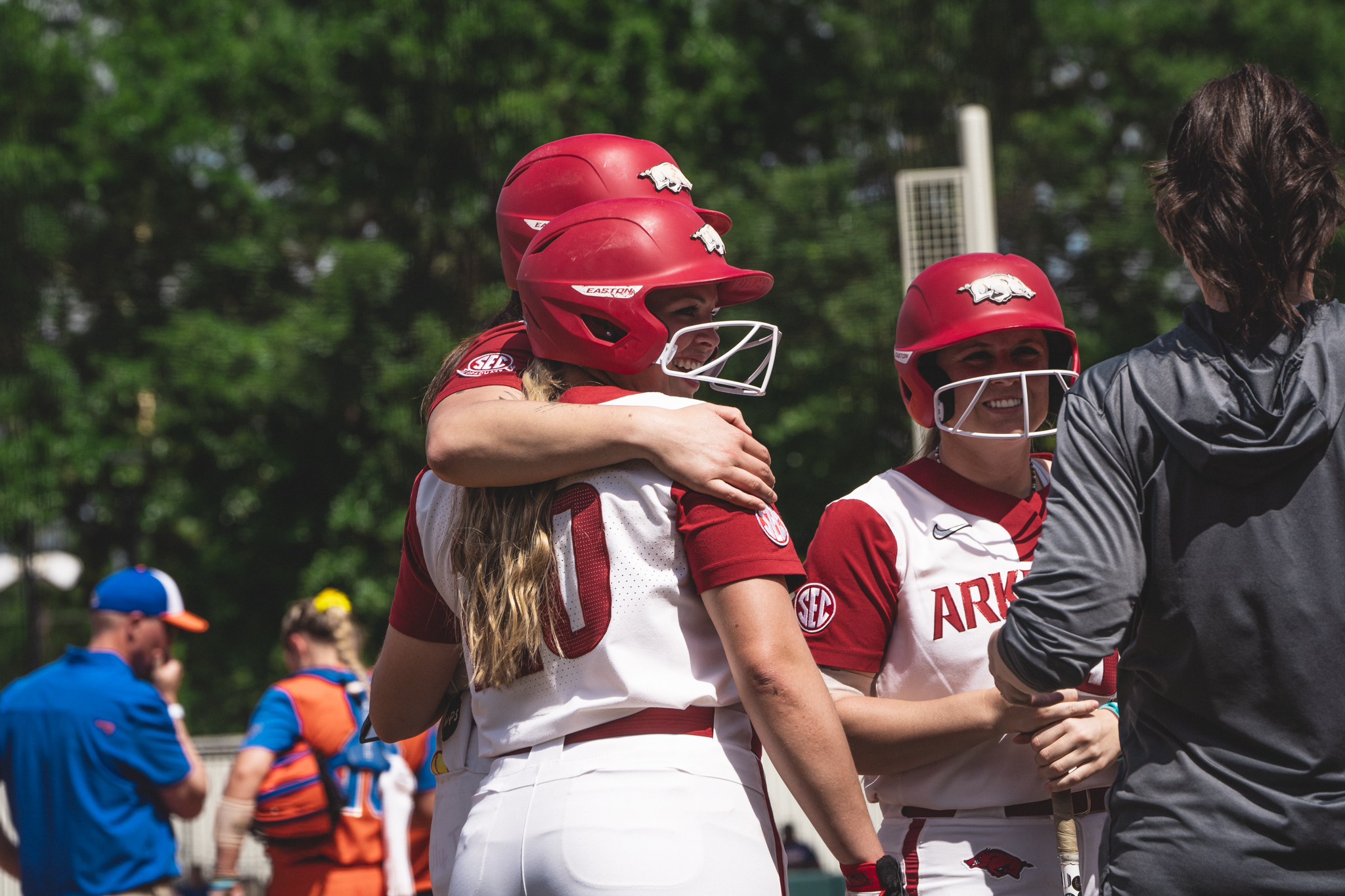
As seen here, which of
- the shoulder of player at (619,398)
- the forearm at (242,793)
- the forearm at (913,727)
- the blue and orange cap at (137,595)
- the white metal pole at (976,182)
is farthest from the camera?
the white metal pole at (976,182)

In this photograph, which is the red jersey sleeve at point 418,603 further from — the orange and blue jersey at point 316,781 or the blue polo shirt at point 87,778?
the blue polo shirt at point 87,778

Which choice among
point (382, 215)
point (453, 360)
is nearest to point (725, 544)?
point (453, 360)

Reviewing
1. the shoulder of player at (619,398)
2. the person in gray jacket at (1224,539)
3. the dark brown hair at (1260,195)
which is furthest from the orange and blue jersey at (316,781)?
the dark brown hair at (1260,195)

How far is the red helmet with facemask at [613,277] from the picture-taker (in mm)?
2137

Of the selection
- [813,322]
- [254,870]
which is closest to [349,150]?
[813,322]

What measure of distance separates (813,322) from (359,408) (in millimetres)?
6222

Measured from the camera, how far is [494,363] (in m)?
2.31

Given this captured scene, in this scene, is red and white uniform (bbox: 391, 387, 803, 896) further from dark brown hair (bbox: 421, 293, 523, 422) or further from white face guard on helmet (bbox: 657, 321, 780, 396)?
dark brown hair (bbox: 421, 293, 523, 422)

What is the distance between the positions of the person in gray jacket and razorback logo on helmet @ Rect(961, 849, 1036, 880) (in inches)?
18.9

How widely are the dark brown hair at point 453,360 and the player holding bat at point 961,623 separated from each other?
79 centimetres

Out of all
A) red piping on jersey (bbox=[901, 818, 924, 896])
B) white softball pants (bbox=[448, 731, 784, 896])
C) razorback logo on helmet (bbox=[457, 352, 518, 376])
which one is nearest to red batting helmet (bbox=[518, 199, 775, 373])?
razorback logo on helmet (bbox=[457, 352, 518, 376])

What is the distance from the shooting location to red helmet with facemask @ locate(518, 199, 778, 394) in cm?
214

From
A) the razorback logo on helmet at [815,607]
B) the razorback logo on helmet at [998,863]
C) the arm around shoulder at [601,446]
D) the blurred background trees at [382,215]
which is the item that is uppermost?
the blurred background trees at [382,215]

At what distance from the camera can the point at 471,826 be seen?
202 cm
